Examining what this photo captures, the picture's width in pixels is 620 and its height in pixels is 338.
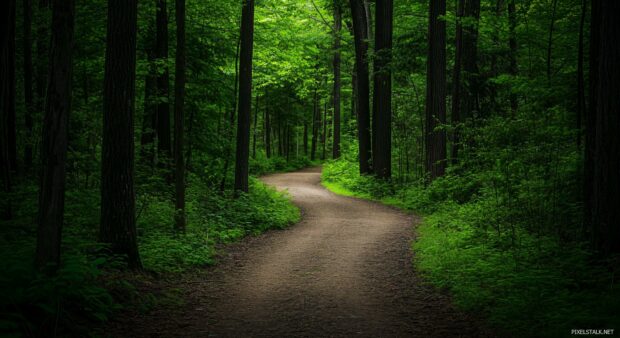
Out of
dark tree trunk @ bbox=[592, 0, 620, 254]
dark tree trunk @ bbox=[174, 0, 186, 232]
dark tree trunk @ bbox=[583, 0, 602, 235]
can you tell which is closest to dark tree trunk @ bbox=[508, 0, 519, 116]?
dark tree trunk @ bbox=[583, 0, 602, 235]

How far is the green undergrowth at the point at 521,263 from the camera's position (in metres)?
5.26

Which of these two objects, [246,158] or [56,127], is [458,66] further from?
[56,127]

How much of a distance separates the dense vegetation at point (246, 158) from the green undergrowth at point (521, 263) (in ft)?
0.11

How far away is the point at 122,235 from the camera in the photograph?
751cm

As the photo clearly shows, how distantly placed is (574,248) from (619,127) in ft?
6.76

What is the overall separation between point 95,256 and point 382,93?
633 inches

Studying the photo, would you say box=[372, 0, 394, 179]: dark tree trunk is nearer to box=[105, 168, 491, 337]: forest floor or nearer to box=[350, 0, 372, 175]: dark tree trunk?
box=[350, 0, 372, 175]: dark tree trunk

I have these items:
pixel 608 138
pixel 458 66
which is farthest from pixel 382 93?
pixel 608 138

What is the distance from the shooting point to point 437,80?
55.1 feet

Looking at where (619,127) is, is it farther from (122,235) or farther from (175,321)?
(122,235)

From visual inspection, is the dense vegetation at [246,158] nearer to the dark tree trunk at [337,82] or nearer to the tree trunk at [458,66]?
the tree trunk at [458,66]

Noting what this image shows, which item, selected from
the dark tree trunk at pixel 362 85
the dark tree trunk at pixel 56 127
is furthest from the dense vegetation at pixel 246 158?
the dark tree trunk at pixel 362 85

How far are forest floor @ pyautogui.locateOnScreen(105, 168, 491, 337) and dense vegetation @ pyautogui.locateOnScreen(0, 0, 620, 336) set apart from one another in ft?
1.52

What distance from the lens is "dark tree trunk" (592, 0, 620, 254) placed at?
6309mm
